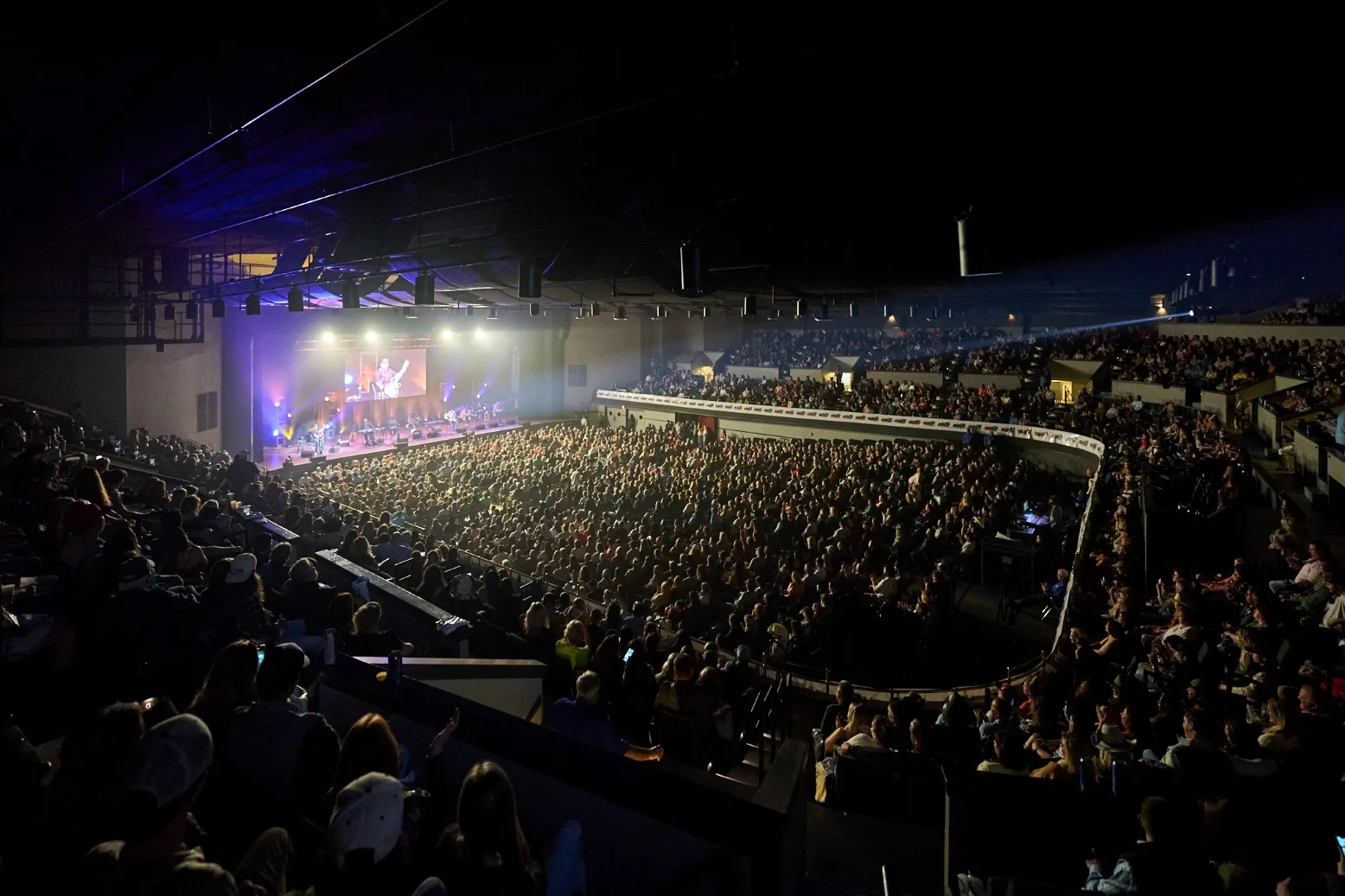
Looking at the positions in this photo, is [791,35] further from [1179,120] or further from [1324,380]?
[1324,380]

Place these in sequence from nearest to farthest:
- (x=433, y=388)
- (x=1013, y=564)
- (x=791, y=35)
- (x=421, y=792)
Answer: (x=421, y=792) → (x=791, y=35) → (x=1013, y=564) → (x=433, y=388)

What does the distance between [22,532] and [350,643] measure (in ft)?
10.1

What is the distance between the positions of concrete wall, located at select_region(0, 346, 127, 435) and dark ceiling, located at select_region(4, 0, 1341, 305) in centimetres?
645

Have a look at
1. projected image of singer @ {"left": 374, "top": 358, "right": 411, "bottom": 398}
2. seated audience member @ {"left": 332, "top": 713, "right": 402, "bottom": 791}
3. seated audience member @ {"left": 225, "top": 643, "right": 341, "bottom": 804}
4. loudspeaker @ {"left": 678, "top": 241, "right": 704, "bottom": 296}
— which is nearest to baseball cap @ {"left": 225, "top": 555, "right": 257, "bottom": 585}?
seated audience member @ {"left": 225, "top": 643, "right": 341, "bottom": 804}

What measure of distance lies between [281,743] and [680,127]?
20.7 ft

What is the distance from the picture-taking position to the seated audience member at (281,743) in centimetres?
236

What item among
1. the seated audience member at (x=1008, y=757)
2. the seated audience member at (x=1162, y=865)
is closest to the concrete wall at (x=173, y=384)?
the seated audience member at (x=1008, y=757)

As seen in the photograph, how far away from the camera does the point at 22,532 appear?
216 inches

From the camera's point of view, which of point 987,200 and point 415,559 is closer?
point 987,200

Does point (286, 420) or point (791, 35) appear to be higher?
point (791, 35)

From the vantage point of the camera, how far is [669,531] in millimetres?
12484

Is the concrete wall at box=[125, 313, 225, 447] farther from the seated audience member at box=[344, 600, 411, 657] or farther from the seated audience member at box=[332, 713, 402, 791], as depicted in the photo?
the seated audience member at box=[332, 713, 402, 791]

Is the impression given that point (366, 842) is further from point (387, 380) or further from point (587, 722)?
point (387, 380)

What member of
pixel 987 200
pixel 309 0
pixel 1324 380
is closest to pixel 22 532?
pixel 309 0
